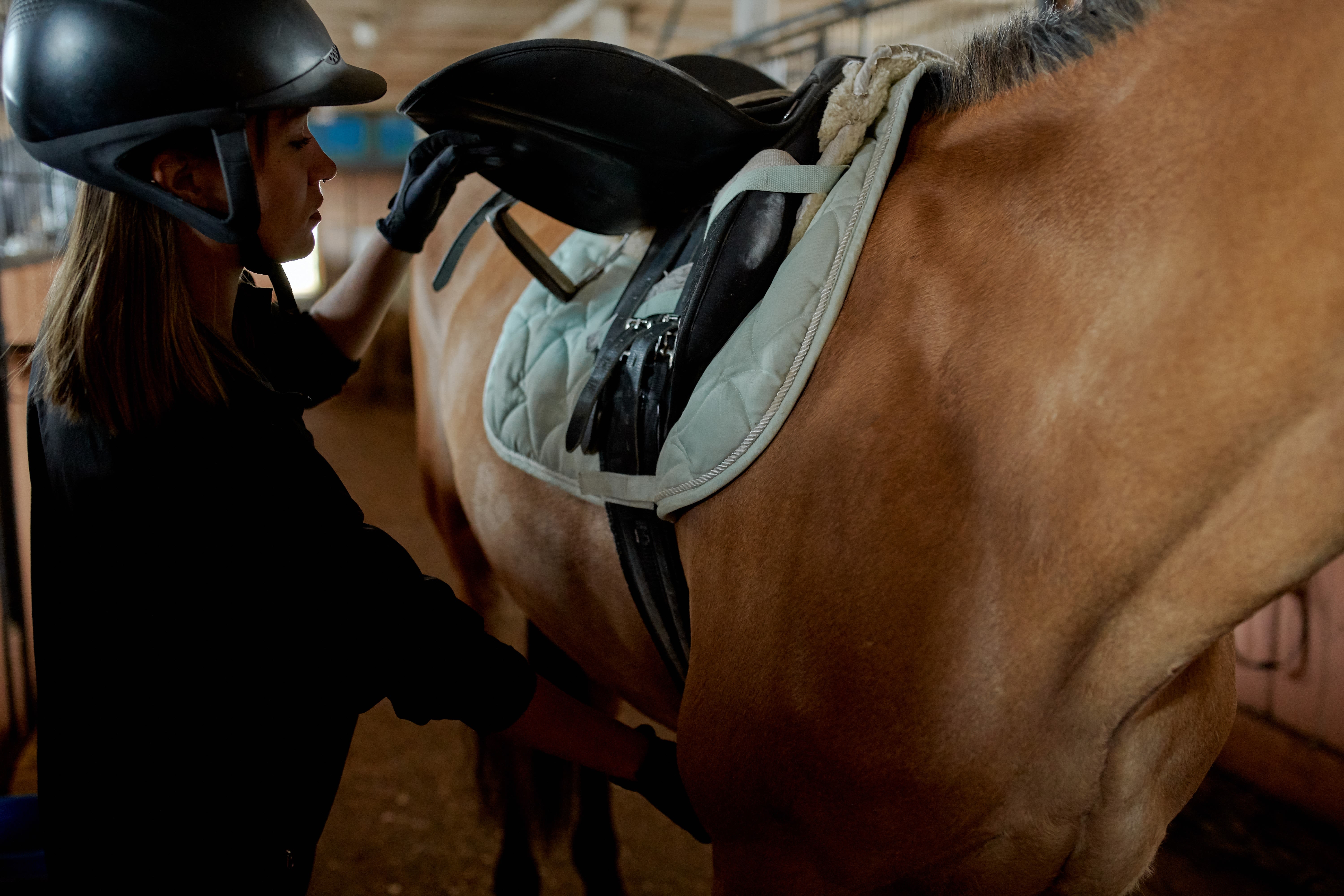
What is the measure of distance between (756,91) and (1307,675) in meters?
1.88

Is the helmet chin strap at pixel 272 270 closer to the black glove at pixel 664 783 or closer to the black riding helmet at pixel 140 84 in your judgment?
the black riding helmet at pixel 140 84

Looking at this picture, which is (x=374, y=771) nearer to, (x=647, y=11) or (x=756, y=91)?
(x=756, y=91)

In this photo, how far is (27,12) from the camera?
0.81 metres

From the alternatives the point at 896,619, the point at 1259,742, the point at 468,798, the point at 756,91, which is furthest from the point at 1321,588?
the point at 468,798

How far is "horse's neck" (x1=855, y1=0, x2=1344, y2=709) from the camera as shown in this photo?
21.6 inches

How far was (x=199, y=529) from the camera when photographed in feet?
2.51

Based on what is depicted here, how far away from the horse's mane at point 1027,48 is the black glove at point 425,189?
2.10ft

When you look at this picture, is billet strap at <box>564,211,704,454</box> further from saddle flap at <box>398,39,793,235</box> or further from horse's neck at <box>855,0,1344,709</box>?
horse's neck at <box>855,0,1344,709</box>

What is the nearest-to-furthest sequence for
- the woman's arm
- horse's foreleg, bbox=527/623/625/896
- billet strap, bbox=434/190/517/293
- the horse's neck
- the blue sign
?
the horse's neck, the woman's arm, billet strap, bbox=434/190/517/293, horse's foreleg, bbox=527/623/625/896, the blue sign

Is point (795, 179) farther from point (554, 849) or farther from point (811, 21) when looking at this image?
point (811, 21)

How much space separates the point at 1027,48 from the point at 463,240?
1.03 meters

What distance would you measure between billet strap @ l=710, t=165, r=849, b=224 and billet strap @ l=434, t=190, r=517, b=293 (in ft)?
2.30

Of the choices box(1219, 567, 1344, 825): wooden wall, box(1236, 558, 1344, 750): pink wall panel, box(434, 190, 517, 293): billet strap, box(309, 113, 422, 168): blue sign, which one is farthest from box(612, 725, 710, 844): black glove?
box(309, 113, 422, 168): blue sign

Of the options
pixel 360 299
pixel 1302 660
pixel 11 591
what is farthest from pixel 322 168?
pixel 1302 660
